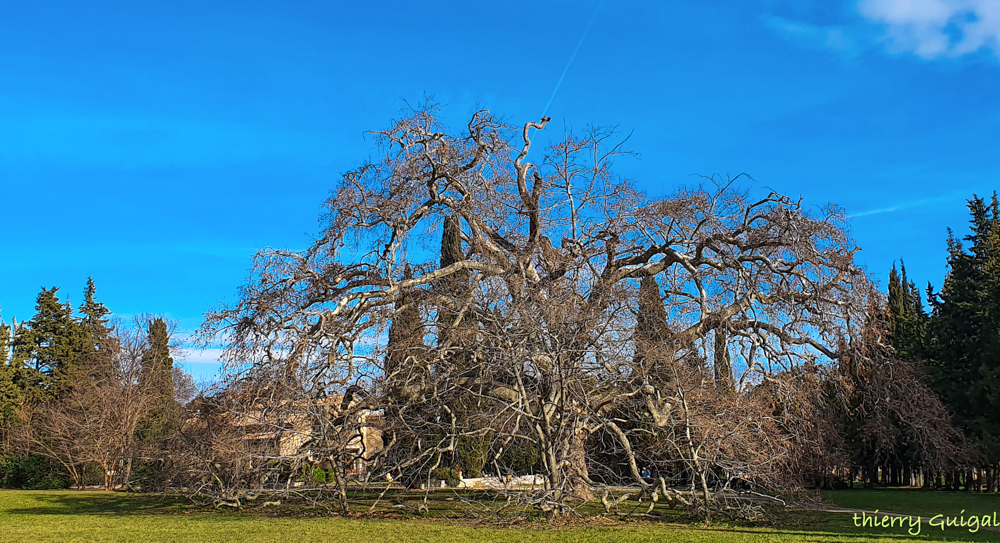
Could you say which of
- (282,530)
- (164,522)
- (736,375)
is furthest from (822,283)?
(164,522)

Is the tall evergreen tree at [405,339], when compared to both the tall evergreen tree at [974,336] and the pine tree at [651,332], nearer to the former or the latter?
the pine tree at [651,332]

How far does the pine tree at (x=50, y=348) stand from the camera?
35469mm

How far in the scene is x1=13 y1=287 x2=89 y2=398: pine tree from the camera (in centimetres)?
3547

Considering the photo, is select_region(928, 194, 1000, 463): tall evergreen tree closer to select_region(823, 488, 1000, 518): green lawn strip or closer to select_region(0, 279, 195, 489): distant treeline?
select_region(823, 488, 1000, 518): green lawn strip

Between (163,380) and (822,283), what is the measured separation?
28261mm

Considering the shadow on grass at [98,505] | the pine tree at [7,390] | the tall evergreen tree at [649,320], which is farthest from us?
the pine tree at [7,390]

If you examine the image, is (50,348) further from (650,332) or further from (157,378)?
(650,332)

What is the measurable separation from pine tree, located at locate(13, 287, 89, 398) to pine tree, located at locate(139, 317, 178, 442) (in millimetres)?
3852

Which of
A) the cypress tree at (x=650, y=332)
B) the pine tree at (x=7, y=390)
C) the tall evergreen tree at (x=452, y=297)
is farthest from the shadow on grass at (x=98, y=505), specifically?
the pine tree at (x=7, y=390)

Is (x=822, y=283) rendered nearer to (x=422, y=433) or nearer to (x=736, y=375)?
(x=736, y=375)

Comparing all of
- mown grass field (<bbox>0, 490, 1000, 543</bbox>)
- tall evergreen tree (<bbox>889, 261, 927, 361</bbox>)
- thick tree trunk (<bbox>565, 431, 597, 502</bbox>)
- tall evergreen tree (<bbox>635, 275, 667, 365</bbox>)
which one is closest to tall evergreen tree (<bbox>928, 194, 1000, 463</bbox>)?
tall evergreen tree (<bbox>889, 261, 927, 361</bbox>)

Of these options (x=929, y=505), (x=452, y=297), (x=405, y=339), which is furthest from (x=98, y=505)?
(x=929, y=505)
